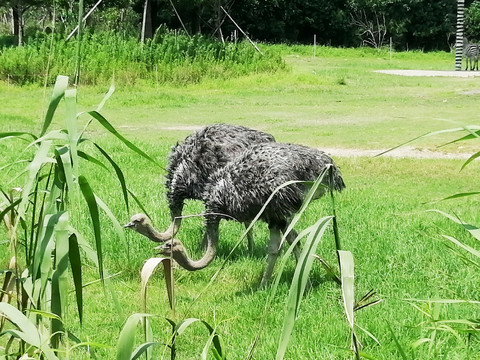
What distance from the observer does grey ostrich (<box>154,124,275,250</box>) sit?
5949 mm

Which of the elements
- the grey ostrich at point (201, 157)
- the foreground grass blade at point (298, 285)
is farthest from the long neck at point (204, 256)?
the foreground grass blade at point (298, 285)

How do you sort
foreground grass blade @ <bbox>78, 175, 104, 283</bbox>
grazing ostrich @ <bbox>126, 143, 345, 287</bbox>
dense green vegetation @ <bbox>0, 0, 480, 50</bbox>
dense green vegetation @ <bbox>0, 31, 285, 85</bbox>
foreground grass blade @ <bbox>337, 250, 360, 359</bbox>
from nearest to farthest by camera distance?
foreground grass blade @ <bbox>337, 250, 360, 359</bbox> → foreground grass blade @ <bbox>78, 175, 104, 283</bbox> → grazing ostrich @ <bbox>126, 143, 345, 287</bbox> → dense green vegetation @ <bbox>0, 31, 285, 85</bbox> → dense green vegetation @ <bbox>0, 0, 480, 50</bbox>

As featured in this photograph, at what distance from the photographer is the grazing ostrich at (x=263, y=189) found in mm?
4938

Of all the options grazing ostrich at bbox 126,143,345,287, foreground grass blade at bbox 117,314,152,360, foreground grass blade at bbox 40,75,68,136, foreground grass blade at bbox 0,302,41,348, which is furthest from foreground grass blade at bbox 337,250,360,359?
grazing ostrich at bbox 126,143,345,287

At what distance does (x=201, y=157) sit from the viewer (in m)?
6.01

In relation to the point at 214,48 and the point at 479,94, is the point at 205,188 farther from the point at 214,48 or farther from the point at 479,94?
the point at 214,48

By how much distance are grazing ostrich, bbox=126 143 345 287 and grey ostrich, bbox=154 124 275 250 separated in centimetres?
61

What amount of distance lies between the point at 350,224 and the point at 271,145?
1.49 meters

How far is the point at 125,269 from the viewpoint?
5359 mm

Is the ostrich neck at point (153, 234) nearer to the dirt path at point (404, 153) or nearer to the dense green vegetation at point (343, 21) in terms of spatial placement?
the dirt path at point (404, 153)

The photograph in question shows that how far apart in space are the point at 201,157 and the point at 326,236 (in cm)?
110

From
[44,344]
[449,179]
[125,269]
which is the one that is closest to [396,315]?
[125,269]

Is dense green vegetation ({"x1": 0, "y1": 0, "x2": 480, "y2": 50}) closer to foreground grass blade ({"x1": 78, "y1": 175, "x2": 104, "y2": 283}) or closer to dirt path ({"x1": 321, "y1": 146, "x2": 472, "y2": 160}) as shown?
dirt path ({"x1": 321, "y1": 146, "x2": 472, "y2": 160})

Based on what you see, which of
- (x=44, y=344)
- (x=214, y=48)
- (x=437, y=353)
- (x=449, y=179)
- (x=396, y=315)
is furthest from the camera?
(x=214, y=48)
